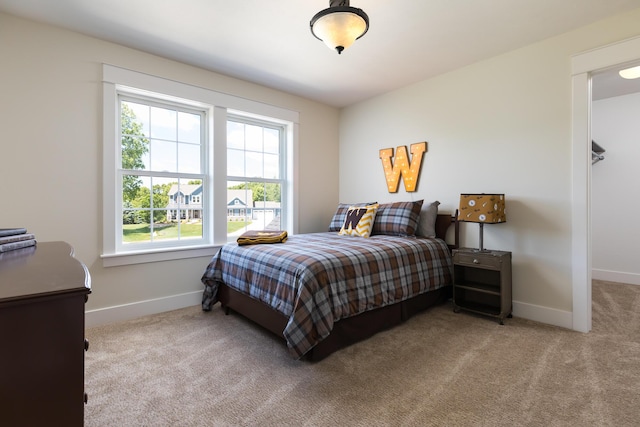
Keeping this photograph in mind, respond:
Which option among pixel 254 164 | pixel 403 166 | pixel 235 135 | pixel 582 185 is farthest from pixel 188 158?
pixel 582 185

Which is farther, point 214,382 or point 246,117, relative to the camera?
point 246,117

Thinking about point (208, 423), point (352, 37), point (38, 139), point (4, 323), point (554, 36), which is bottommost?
point (208, 423)

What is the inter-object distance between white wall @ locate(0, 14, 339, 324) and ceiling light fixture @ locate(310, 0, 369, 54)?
1844mm

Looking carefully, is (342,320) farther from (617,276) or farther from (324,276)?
(617,276)

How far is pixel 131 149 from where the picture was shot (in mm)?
3037

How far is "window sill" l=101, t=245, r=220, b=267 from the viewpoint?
2.80 metres

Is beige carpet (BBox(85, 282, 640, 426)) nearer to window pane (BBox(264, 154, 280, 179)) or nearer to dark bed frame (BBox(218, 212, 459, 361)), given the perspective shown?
dark bed frame (BBox(218, 212, 459, 361))

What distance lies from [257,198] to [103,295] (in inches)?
74.5

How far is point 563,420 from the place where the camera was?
1509 millimetres

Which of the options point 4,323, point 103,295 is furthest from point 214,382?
point 103,295

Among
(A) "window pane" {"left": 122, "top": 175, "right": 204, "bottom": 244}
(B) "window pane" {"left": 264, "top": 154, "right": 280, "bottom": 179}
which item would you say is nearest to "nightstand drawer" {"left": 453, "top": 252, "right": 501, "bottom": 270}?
(B) "window pane" {"left": 264, "top": 154, "right": 280, "bottom": 179}

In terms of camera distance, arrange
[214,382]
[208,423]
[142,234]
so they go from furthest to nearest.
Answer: [142,234] → [214,382] → [208,423]

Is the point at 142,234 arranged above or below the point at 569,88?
below

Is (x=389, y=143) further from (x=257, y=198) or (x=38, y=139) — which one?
(x=38, y=139)
